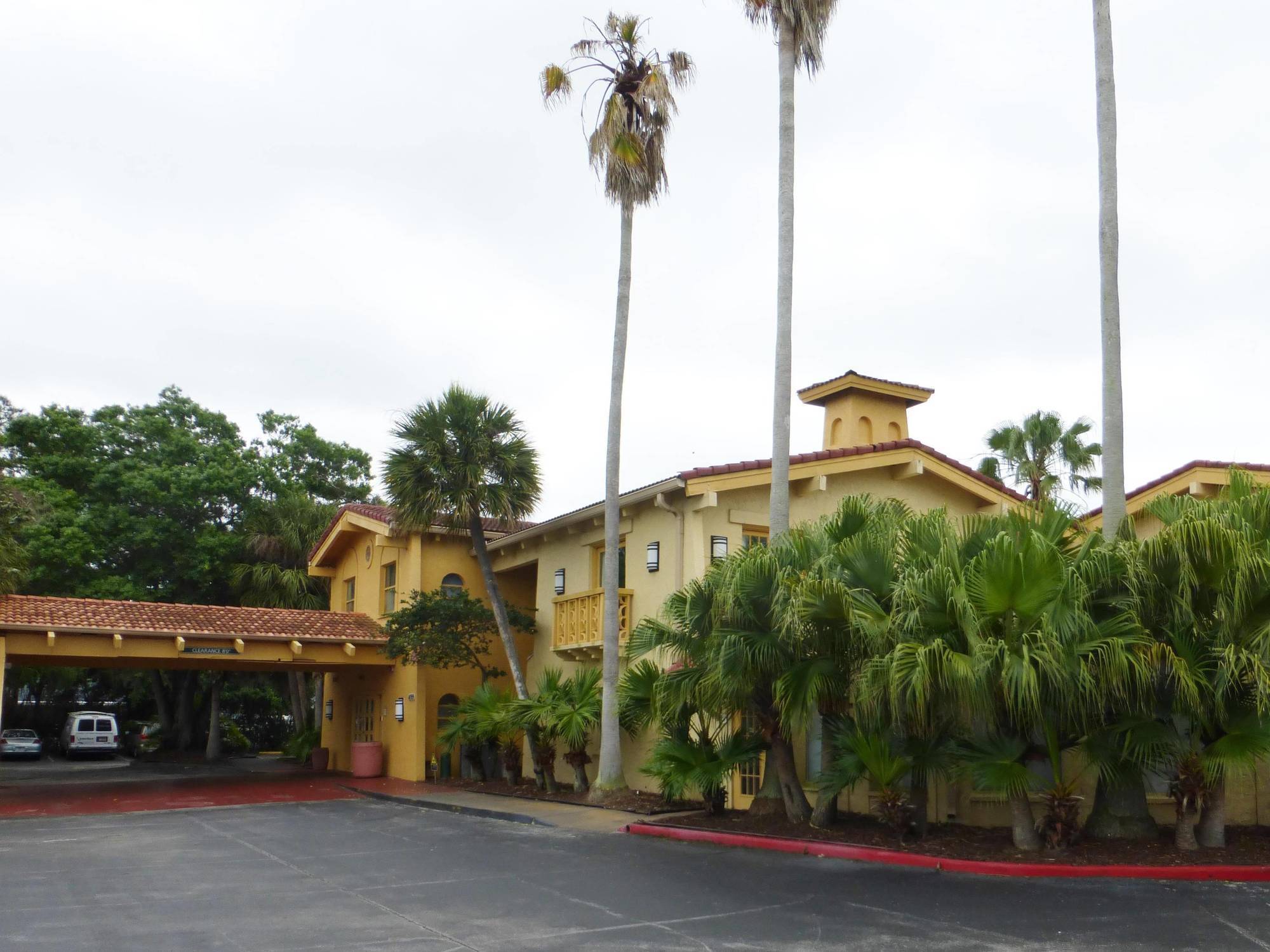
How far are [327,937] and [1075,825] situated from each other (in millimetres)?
7944

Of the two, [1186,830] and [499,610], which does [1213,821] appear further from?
[499,610]

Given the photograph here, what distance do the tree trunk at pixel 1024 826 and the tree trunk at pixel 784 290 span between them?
15.4ft

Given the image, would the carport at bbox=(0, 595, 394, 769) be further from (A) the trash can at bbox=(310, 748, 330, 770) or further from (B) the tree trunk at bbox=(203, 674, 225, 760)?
(B) the tree trunk at bbox=(203, 674, 225, 760)

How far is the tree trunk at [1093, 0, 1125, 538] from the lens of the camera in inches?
551

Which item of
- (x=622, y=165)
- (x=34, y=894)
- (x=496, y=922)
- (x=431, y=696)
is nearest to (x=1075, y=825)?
(x=496, y=922)

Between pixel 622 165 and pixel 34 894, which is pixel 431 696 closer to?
pixel 622 165

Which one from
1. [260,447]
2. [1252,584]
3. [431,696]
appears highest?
[260,447]

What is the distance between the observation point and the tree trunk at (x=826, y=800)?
1436 cm

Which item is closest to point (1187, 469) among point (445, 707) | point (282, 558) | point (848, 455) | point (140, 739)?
point (848, 455)

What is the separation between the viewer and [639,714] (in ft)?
61.6

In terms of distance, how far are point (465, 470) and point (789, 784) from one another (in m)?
10.7

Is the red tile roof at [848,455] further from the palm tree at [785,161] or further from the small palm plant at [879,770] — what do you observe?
the small palm plant at [879,770]

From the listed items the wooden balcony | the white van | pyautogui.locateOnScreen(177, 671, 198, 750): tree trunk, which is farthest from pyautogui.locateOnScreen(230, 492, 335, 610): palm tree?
the wooden balcony

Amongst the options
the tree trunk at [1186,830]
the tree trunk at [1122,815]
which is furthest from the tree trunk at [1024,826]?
the tree trunk at [1186,830]
